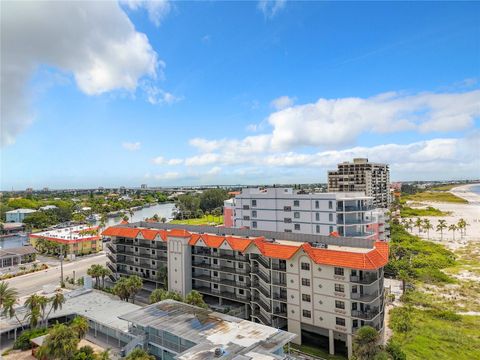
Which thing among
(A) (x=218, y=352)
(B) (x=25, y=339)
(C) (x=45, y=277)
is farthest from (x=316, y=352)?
(C) (x=45, y=277)

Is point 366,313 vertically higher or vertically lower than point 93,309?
higher

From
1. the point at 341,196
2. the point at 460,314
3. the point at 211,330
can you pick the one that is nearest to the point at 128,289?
the point at 211,330

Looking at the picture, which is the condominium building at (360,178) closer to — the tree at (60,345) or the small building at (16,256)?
the small building at (16,256)

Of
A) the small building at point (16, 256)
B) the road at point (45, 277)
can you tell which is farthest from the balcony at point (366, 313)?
the small building at point (16, 256)

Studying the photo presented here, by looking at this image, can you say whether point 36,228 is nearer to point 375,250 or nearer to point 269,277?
point 269,277

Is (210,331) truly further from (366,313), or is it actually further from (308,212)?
(308,212)
